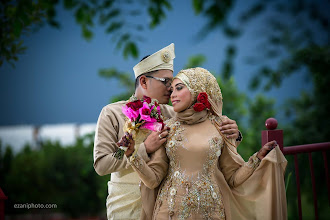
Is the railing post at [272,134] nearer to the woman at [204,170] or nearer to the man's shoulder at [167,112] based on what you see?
the woman at [204,170]

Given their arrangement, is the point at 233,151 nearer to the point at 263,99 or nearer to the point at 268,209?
the point at 268,209

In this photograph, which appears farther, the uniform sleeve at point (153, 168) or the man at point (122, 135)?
the man at point (122, 135)

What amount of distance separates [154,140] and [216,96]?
0.53 metres

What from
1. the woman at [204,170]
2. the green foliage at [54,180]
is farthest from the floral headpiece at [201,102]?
the green foliage at [54,180]

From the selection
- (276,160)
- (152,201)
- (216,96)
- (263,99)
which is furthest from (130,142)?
(263,99)

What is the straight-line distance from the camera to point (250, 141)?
21.8 feet

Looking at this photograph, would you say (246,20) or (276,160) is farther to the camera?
(276,160)

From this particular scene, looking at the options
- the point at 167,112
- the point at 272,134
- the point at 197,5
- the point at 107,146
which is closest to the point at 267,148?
the point at 272,134

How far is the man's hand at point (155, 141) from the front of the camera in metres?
2.64

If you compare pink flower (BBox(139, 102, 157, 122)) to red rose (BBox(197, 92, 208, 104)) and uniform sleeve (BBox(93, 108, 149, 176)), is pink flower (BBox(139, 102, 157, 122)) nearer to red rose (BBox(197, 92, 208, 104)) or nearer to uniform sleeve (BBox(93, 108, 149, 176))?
uniform sleeve (BBox(93, 108, 149, 176))

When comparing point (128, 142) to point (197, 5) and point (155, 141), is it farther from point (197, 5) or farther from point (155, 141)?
point (197, 5)

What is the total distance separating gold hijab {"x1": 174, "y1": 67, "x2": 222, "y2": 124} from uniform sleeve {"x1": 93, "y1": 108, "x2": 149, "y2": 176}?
0.38 metres

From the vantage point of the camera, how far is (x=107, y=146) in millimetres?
2980

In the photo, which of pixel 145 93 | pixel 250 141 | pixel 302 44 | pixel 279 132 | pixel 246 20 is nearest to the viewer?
pixel 246 20
